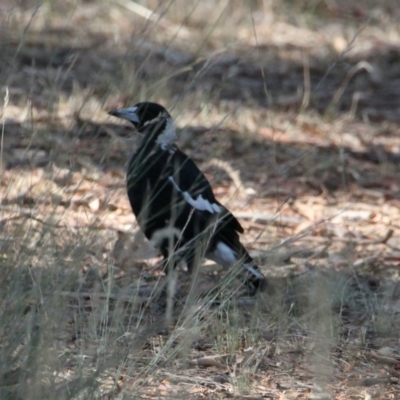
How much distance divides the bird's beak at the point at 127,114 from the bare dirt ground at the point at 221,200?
0.16m

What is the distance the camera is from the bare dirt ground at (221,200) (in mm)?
2469

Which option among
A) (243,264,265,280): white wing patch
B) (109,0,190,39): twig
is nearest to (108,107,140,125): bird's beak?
(243,264,265,280): white wing patch

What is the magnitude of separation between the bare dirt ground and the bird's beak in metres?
0.16

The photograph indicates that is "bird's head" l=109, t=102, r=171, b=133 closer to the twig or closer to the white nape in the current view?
the white nape

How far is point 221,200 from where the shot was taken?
4.98 meters

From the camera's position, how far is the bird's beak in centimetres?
379

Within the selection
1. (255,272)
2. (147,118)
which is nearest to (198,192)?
(147,118)

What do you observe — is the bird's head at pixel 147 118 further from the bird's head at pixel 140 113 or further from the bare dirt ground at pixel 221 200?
the bare dirt ground at pixel 221 200

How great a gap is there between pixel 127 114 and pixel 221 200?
4.03 ft

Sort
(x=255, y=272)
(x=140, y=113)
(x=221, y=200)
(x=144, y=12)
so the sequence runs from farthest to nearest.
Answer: (x=144, y=12) < (x=221, y=200) < (x=140, y=113) < (x=255, y=272)

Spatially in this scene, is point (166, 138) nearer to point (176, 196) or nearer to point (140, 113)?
point (140, 113)

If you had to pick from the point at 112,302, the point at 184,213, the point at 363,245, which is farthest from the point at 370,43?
the point at 112,302

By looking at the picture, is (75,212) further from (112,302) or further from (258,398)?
(258,398)

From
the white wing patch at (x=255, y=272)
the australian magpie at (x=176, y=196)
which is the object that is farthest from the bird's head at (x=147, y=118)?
the white wing patch at (x=255, y=272)
